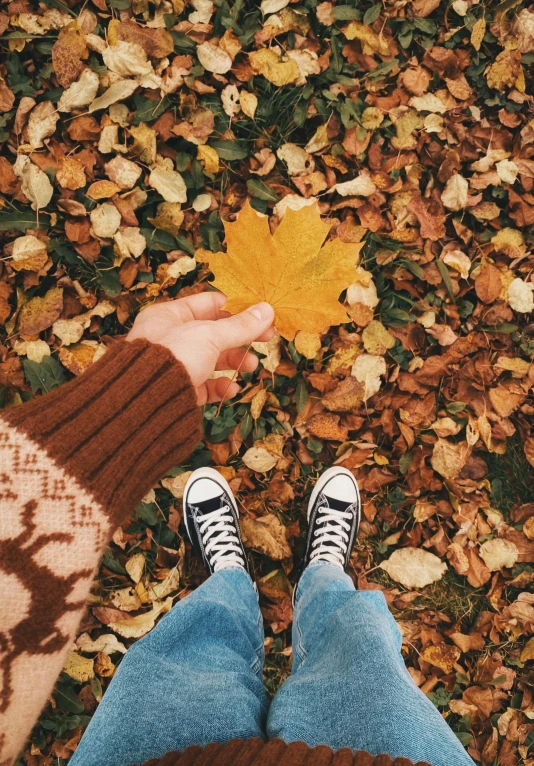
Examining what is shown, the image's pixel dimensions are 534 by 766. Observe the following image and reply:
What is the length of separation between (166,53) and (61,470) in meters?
1.46

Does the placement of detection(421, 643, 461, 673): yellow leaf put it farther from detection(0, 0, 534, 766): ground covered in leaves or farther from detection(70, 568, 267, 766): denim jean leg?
detection(70, 568, 267, 766): denim jean leg

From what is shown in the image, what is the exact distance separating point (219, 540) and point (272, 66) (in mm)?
1609

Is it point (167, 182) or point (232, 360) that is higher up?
point (167, 182)


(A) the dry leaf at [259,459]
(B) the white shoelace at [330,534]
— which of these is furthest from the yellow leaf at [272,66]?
(B) the white shoelace at [330,534]

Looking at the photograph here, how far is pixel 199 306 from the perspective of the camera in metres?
1.40

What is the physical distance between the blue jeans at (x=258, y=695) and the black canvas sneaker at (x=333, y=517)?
374 mm

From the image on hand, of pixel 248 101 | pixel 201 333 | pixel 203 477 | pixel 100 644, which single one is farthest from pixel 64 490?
pixel 248 101

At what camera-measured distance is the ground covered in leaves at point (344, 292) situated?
168cm

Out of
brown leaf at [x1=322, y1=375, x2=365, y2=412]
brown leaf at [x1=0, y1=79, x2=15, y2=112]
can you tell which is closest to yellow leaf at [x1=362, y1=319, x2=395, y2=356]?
brown leaf at [x1=322, y1=375, x2=365, y2=412]

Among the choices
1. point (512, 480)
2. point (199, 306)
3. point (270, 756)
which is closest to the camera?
point (270, 756)

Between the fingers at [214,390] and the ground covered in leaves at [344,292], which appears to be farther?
the ground covered in leaves at [344,292]

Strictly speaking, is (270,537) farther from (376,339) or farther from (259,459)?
(376,339)

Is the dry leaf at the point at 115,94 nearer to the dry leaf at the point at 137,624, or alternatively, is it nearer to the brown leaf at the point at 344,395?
the brown leaf at the point at 344,395

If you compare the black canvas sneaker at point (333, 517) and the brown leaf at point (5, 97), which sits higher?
the brown leaf at point (5, 97)
